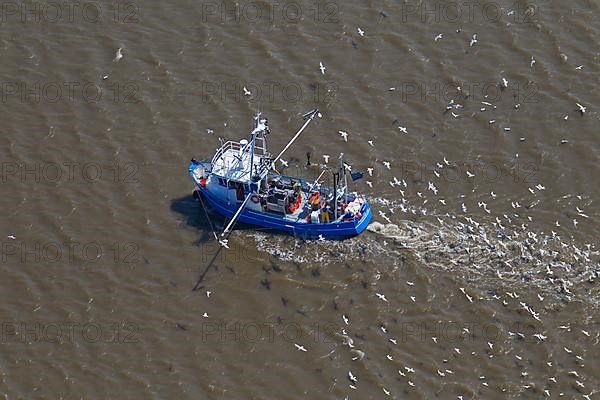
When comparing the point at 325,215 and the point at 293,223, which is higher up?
the point at 325,215

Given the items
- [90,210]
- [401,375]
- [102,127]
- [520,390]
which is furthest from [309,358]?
[102,127]

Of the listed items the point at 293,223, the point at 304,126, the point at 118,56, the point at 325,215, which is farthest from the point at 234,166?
the point at 118,56

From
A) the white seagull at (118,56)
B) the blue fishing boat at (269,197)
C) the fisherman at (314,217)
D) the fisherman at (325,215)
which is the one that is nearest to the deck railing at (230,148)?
the blue fishing boat at (269,197)

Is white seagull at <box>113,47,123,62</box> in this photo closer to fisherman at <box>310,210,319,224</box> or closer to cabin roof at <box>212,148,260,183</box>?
cabin roof at <box>212,148,260,183</box>

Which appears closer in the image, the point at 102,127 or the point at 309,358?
the point at 309,358

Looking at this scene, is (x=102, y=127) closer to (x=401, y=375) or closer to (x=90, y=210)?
(x=90, y=210)

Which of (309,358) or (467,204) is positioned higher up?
(467,204)

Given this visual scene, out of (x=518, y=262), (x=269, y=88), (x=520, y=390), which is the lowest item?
(x=520, y=390)

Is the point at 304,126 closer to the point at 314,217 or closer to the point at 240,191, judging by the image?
the point at 240,191
